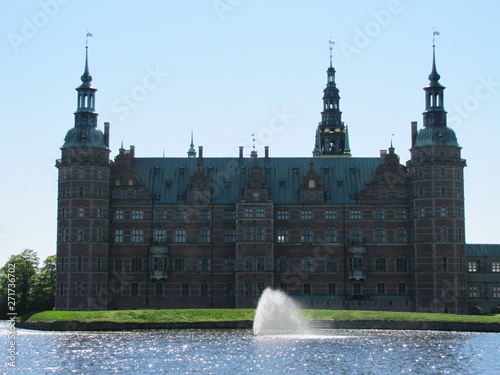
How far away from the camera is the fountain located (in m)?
100

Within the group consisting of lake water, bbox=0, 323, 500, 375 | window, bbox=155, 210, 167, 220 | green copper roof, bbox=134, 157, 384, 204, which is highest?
green copper roof, bbox=134, 157, 384, 204

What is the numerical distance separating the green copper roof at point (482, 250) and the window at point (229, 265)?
26.6 meters

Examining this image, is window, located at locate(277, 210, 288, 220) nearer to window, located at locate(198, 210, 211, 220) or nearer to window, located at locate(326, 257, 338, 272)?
window, located at locate(326, 257, 338, 272)

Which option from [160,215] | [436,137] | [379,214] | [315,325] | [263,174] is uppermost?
[436,137]

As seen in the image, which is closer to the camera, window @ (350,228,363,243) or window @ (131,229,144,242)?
window @ (131,229,144,242)

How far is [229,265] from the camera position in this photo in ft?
389

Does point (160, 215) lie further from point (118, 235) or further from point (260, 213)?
point (260, 213)

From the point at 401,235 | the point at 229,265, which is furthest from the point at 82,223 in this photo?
the point at 401,235

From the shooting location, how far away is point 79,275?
11438 centimetres

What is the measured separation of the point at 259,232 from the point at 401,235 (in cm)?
1554

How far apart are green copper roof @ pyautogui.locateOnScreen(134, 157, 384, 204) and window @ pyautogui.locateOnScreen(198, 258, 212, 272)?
21.1 ft

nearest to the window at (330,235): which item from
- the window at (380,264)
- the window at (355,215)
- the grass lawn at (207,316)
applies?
the window at (355,215)

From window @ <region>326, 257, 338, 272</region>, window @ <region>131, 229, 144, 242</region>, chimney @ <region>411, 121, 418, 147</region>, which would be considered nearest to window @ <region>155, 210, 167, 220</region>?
window @ <region>131, 229, 144, 242</region>

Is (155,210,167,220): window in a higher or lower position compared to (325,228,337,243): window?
higher
